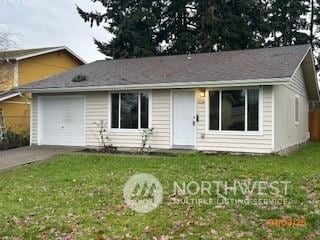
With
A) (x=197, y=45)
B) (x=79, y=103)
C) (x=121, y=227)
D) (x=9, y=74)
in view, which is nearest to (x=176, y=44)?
(x=197, y=45)

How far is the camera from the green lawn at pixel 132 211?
4.84 metres

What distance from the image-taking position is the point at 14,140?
16109 millimetres

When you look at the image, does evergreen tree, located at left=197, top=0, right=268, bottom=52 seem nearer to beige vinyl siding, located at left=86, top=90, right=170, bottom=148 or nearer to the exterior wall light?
beige vinyl siding, located at left=86, top=90, right=170, bottom=148

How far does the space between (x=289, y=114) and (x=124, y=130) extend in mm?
6109

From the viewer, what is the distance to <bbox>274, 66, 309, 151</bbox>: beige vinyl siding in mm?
12352

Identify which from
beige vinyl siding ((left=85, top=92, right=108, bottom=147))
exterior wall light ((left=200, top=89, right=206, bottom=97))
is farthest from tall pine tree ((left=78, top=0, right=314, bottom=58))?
exterior wall light ((left=200, top=89, right=206, bottom=97))

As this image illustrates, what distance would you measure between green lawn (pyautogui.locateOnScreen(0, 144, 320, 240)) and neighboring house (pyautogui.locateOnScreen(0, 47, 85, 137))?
902 centimetres

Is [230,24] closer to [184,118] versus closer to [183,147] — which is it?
[184,118]

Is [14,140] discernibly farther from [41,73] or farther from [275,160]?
[275,160]

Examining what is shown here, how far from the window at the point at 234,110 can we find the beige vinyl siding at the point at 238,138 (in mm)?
201

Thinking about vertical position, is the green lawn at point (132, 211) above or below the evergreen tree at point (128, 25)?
below

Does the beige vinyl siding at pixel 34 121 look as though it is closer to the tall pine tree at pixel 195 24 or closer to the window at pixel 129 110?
the window at pixel 129 110

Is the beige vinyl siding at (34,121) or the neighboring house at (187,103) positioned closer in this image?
the neighboring house at (187,103)

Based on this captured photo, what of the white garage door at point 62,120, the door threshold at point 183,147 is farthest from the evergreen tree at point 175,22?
the door threshold at point 183,147
